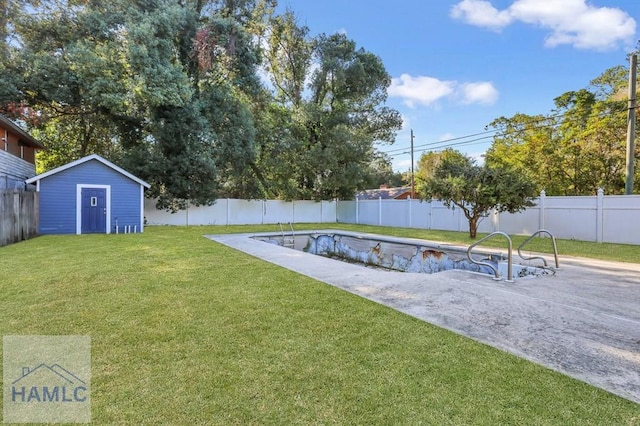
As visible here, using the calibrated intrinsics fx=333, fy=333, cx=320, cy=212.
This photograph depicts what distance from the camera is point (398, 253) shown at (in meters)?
9.95

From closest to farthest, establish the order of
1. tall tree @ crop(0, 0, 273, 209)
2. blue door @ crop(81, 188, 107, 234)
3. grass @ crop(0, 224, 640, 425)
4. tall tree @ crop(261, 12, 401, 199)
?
grass @ crop(0, 224, 640, 425)
blue door @ crop(81, 188, 107, 234)
tall tree @ crop(0, 0, 273, 209)
tall tree @ crop(261, 12, 401, 199)

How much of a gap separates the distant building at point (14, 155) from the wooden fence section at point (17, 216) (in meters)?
Answer: 1.23

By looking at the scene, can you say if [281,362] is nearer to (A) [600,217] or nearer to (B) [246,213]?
(A) [600,217]

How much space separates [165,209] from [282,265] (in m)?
13.4

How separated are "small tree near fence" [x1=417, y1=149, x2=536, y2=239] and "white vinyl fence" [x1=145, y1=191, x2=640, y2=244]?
1.92m

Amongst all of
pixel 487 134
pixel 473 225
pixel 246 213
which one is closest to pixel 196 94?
pixel 246 213

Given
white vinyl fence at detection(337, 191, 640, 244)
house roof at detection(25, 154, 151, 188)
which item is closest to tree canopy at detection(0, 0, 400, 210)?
house roof at detection(25, 154, 151, 188)

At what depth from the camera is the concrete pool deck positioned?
2.63 meters

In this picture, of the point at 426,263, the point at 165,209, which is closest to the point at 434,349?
the point at 426,263

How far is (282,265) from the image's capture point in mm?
6371

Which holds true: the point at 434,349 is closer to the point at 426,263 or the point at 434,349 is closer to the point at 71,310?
the point at 71,310

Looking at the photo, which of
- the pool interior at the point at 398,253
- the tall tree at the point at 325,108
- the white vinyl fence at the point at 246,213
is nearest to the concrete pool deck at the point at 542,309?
the pool interior at the point at 398,253

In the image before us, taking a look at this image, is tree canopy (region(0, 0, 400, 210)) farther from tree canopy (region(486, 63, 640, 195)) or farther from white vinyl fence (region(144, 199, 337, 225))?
tree canopy (region(486, 63, 640, 195))

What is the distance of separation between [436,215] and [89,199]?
14737 millimetres
